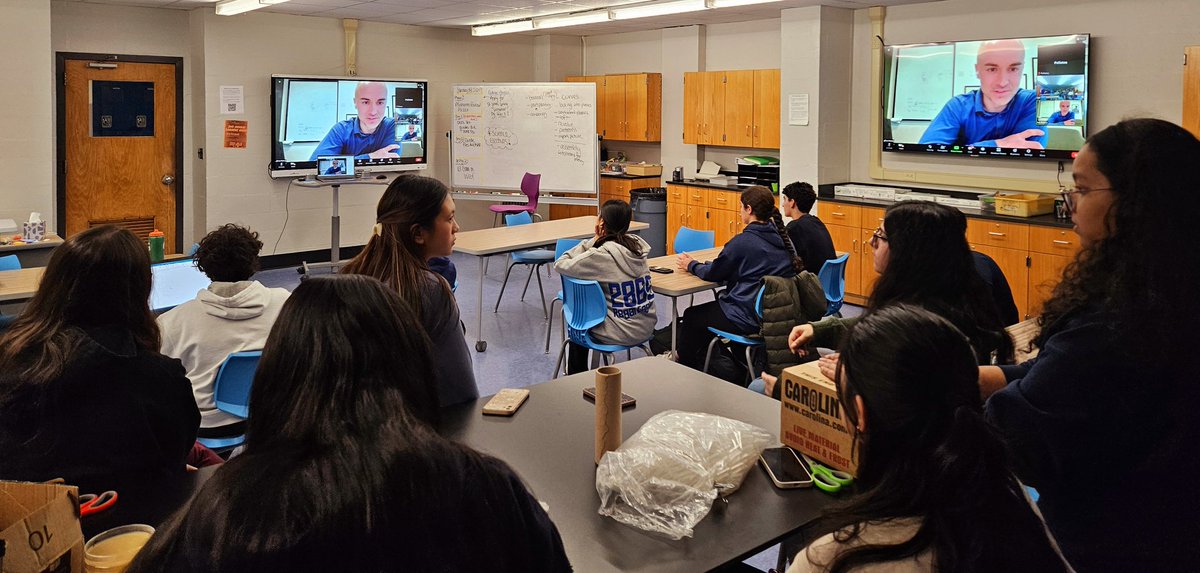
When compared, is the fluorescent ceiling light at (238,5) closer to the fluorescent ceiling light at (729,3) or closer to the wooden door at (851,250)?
the fluorescent ceiling light at (729,3)

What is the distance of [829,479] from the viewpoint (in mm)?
1923

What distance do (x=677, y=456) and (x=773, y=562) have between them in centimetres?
154

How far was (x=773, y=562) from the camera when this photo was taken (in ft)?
10.3

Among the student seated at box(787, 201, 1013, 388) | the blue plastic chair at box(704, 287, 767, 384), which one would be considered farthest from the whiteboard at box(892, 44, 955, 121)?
the student seated at box(787, 201, 1013, 388)

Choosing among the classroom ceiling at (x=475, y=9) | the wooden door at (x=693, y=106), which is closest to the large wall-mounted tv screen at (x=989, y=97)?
the classroom ceiling at (x=475, y=9)

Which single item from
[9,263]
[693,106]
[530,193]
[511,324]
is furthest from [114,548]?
[693,106]

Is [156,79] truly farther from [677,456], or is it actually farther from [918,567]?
[918,567]

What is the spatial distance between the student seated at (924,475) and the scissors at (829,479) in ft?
2.21

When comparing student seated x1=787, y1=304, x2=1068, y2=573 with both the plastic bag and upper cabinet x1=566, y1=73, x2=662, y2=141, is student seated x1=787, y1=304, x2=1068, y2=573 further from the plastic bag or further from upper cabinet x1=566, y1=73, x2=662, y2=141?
upper cabinet x1=566, y1=73, x2=662, y2=141

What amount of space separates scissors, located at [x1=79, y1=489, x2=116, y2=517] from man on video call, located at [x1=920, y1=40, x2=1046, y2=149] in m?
6.49

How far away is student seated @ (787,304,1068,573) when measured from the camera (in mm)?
1101

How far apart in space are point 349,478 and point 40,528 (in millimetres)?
629

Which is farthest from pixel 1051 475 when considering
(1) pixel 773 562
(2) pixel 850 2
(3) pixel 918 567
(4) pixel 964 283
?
(2) pixel 850 2

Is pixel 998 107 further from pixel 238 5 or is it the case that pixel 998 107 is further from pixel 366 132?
pixel 238 5
